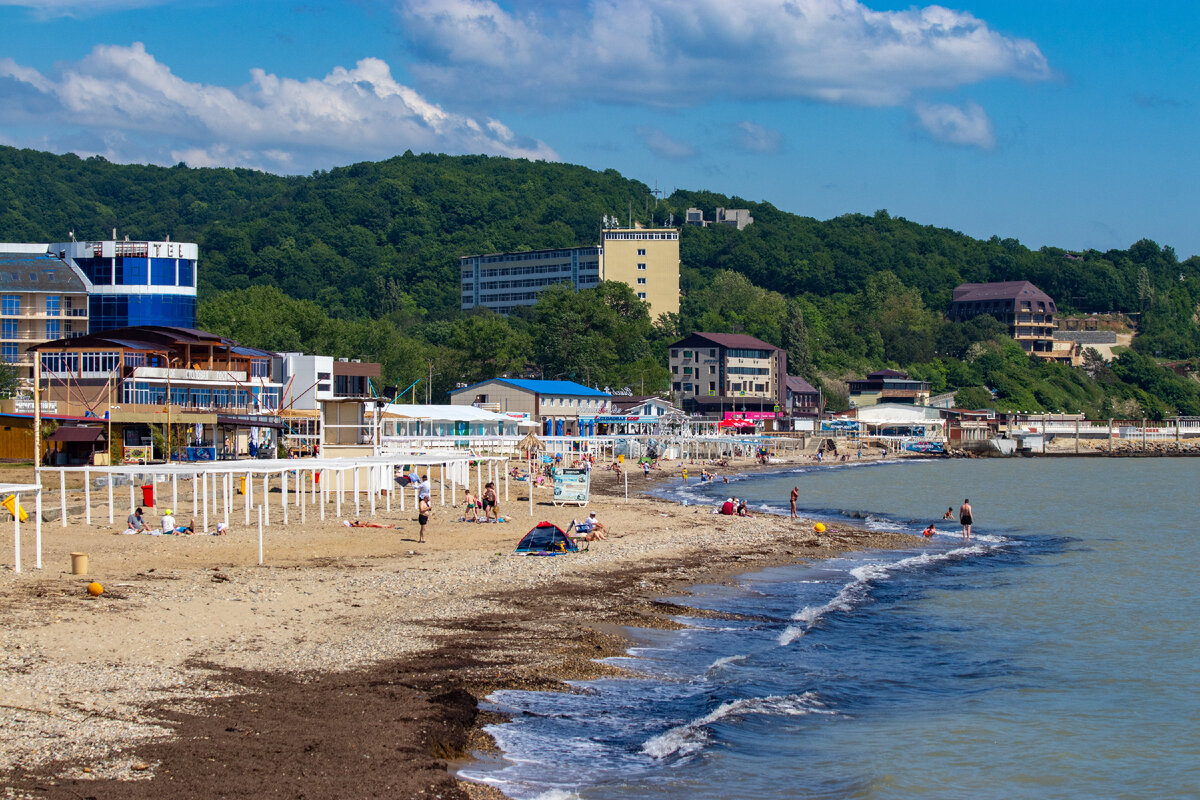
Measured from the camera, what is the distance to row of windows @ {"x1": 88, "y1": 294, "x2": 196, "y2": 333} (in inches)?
3246

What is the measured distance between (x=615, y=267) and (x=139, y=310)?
103 meters

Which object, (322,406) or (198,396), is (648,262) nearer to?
(322,406)

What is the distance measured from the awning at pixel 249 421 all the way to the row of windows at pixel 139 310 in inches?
1128

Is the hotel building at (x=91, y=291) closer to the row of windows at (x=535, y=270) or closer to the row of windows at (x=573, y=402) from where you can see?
the row of windows at (x=573, y=402)

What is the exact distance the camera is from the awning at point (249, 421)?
180 ft

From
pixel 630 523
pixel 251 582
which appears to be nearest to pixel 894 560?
pixel 630 523

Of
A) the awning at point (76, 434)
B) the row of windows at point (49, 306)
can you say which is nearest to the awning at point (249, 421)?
the awning at point (76, 434)

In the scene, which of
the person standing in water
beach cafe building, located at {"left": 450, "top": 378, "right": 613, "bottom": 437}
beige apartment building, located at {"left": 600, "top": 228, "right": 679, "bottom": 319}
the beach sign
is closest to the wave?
the person standing in water

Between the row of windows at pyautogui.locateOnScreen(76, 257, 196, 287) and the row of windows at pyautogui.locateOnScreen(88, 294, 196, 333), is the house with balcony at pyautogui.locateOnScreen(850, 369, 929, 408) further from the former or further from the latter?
the row of windows at pyautogui.locateOnScreen(76, 257, 196, 287)

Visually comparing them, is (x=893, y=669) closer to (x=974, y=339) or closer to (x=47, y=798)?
(x=47, y=798)

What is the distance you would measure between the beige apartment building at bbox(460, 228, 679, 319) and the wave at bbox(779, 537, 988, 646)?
138270 millimetres

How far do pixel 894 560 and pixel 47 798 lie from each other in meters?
30.0

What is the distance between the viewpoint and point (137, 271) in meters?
83.6

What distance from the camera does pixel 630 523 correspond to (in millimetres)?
43500
